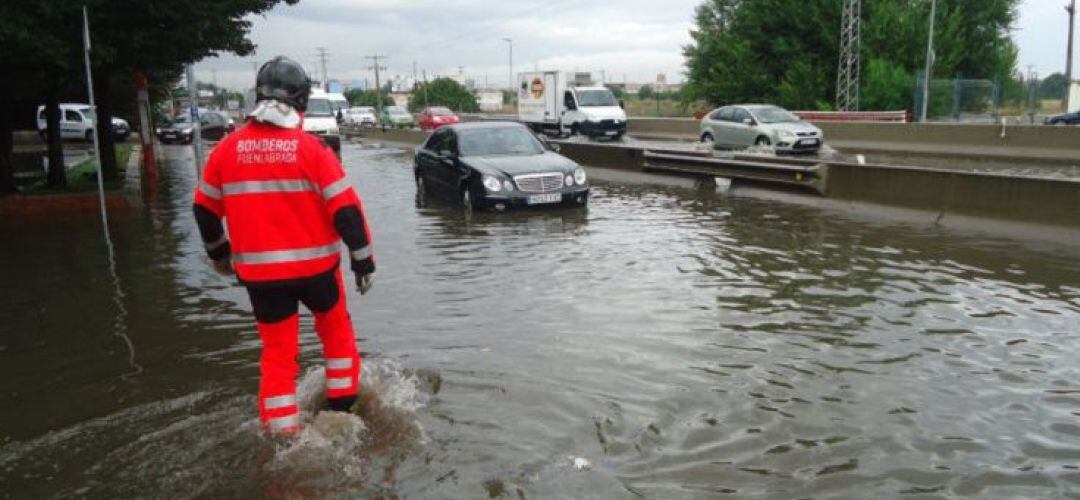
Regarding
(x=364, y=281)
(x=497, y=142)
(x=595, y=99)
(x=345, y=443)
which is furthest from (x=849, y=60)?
(x=345, y=443)

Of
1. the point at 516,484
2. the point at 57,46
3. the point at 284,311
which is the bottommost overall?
the point at 516,484

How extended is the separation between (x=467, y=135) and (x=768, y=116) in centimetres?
1169

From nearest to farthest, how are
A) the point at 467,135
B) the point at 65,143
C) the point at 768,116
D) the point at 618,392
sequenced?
the point at 618,392 < the point at 467,135 < the point at 768,116 < the point at 65,143

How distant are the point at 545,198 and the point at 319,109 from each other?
19.9m

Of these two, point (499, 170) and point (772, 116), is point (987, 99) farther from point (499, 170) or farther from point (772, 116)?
point (499, 170)

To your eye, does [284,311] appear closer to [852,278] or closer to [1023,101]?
[852,278]

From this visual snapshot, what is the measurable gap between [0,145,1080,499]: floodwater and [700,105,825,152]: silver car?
1170 centimetres

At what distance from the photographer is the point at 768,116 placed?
74.4 feet

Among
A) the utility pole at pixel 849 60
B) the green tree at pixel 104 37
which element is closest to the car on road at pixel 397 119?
the utility pole at pixel 849 60

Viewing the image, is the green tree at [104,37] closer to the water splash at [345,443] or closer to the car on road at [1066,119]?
the water splash at [345,443]

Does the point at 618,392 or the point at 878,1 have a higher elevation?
the point at 878,1

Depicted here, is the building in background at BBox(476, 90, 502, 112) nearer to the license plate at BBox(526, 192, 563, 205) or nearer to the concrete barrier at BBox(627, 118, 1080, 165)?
the concrete barrier at BBox(627, 118, 1080, 165)

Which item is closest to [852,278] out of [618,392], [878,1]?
[618,392]

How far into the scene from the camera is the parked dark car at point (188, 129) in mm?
42688
